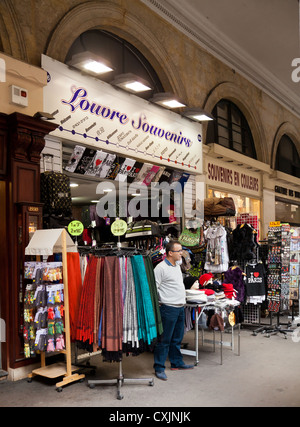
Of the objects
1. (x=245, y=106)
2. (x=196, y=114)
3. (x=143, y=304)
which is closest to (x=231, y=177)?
(x=245, y=106)

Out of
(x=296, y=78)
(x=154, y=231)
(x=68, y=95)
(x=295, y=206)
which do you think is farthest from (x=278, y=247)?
(x=295, y=206)

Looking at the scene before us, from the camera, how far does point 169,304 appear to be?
496 cm

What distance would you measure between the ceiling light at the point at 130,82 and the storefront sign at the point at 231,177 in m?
3.32

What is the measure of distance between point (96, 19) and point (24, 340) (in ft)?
18.0

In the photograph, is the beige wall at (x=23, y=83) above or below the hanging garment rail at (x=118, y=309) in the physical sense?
above

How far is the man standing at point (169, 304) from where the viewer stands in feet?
16.1

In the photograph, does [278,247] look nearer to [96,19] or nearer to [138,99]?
[138,99]

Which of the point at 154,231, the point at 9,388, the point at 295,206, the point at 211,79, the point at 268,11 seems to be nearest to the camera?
the point at 9,388

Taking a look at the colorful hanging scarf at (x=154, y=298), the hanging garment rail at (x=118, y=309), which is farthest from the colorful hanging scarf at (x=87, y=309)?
the colorful hanging scarf at (x=154, y=298)

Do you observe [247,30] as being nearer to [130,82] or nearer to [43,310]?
[130,82]

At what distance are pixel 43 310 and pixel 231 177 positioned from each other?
762cm

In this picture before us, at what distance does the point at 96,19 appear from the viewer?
7207mm

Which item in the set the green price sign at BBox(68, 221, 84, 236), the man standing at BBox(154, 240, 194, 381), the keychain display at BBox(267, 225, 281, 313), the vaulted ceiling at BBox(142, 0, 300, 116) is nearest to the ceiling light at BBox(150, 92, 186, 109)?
the vaulted ceiling at BBox(142, 0, 300, 116)

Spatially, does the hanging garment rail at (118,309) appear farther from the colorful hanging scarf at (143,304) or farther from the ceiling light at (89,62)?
the ceiling light at (89,62)
